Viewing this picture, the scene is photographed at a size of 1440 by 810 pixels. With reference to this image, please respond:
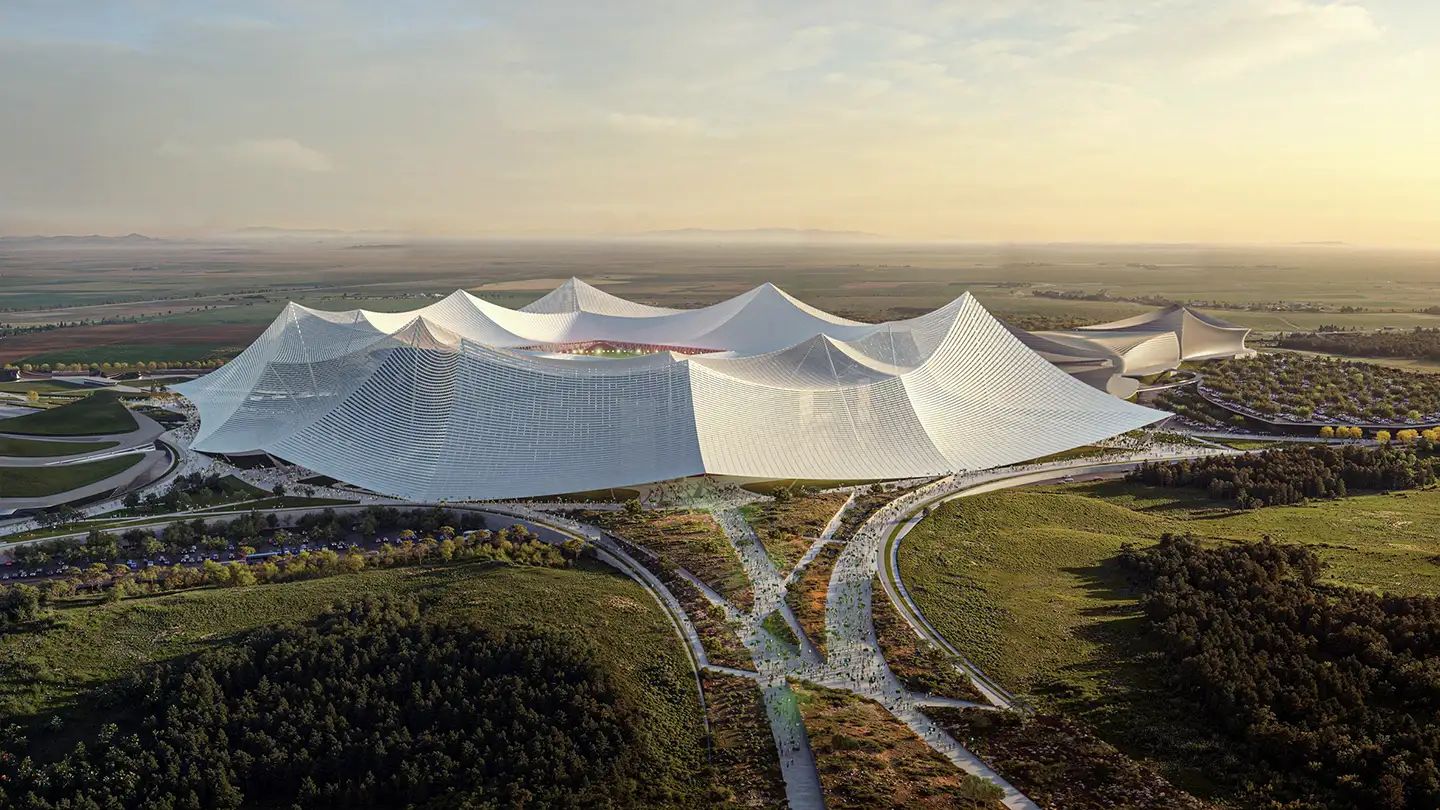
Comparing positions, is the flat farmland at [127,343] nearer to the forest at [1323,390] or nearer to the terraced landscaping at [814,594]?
the terraced landscaping at [814,594]

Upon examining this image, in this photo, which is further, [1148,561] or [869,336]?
[869,336]

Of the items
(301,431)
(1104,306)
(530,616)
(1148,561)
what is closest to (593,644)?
(530,616)

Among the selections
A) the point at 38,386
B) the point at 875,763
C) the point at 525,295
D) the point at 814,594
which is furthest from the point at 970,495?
the point at 525,295

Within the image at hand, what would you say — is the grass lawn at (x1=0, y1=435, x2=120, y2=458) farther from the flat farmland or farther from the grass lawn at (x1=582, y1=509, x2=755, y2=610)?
the flat farmland

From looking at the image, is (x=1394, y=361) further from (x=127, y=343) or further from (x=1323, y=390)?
(x=127, y=343)

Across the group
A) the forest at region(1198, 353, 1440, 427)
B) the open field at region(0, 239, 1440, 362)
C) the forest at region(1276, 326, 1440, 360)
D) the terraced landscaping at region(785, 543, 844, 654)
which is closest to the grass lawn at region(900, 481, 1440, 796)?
the terraced landscaping at region(785, 543, 844, 654)

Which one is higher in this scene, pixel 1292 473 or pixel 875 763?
pixel 1292 473

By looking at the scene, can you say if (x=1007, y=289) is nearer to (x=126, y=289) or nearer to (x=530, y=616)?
(x=530, y=616)

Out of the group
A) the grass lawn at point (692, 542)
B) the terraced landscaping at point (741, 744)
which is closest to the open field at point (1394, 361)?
the grass lawn at point (692, 542)
